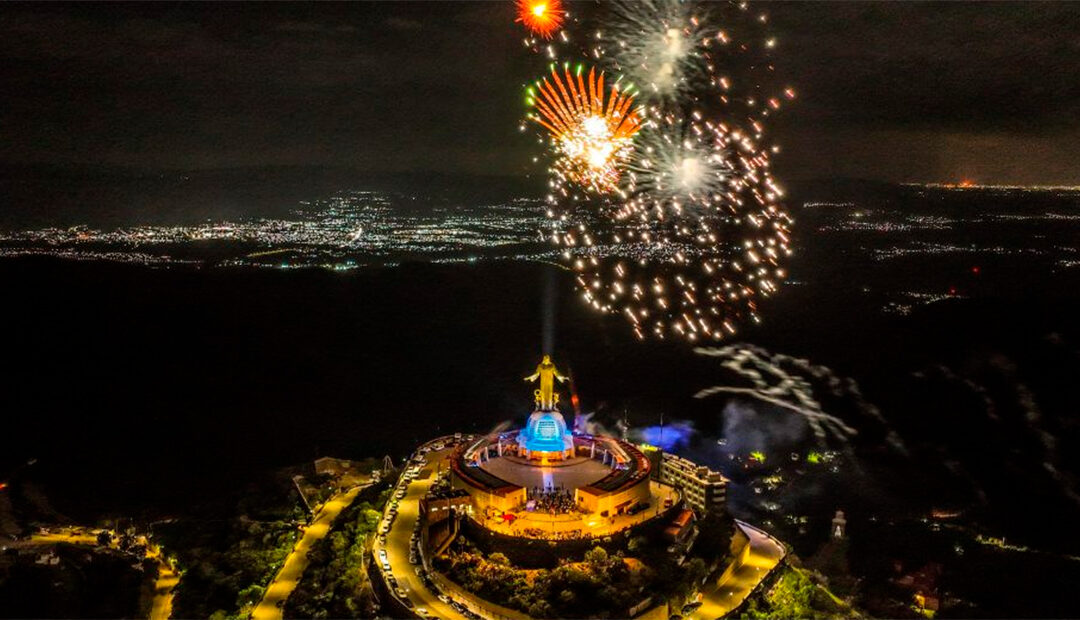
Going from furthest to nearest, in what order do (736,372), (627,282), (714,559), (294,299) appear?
(294,299) → (627,282) → (736,372) → (714,559)

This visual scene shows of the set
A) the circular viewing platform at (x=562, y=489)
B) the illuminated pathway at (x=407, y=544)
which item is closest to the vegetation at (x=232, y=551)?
the illuminated pathway at (x=407, y=544)

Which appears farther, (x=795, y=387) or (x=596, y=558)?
(x=795, y=387)

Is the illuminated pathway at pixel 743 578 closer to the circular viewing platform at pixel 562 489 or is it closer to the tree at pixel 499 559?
the circular viewing platform at pixel 562 489

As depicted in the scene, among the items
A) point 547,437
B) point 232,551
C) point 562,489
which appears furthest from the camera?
point 232,551

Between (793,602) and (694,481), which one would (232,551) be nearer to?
(694,481)

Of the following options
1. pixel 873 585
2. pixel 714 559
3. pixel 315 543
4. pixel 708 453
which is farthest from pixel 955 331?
pixel 315 543

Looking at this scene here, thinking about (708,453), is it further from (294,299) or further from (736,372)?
(294,299)

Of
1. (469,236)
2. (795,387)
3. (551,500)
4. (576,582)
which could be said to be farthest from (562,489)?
(469,236)

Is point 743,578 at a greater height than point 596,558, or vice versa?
point 596,558
